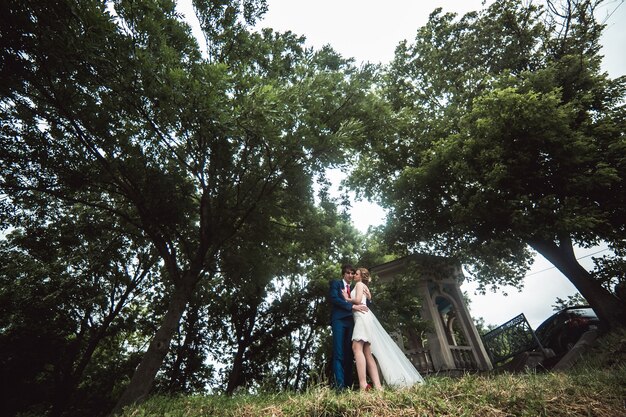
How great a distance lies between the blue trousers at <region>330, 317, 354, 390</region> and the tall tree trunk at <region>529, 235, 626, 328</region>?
1019 cm

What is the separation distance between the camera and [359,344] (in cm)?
471

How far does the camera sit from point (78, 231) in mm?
10594

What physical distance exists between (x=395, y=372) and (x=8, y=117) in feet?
33.4

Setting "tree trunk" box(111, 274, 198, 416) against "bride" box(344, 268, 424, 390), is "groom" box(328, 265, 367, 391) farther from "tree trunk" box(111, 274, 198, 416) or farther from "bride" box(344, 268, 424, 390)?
"tree trunk" box(111, 274, 198, 416)

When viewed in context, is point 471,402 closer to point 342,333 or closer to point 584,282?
Result: point 342,333

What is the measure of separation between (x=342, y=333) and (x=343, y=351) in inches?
11.9

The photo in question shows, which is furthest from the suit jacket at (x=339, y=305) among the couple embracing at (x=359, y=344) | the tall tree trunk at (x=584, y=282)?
the tall tree trunk at (x=584, y=282)

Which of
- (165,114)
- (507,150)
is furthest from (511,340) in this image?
(165,114)

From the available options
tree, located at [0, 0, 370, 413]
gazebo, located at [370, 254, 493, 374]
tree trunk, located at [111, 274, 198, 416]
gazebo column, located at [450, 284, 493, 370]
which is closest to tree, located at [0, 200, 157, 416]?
tree, located at [0, 0, 370, 413]

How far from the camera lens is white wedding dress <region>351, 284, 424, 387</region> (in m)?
4.67

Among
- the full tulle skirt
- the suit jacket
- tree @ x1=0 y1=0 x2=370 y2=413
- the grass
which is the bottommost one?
the grass

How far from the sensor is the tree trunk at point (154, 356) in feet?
20.2

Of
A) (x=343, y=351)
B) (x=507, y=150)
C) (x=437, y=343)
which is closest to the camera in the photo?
(x=343, y=351)

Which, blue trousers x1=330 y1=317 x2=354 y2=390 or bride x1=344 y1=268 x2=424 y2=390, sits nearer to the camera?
bride x1=344 y1=268 x2=424 y2=390
